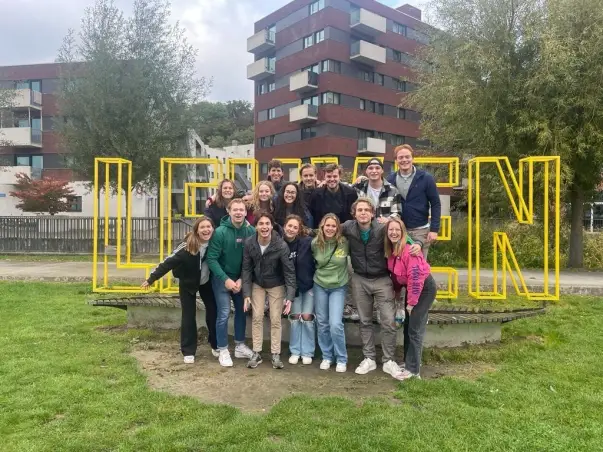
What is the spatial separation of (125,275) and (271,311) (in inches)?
305

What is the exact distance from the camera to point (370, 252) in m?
4.83

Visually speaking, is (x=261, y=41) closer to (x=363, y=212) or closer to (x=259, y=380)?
(x=363, y=212)

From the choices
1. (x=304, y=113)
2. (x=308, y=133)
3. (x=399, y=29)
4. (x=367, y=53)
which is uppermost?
(x=399, y=29)

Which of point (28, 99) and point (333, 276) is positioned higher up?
point (28, 99)

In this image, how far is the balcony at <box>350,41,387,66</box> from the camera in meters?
36.3

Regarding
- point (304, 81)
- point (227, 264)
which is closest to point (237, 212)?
point (227, 264)

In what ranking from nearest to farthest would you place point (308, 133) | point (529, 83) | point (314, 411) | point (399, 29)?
point (314, 411) < point (529, 83) < point (308, 133) < point (399, 29)

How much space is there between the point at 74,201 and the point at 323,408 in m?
30.5

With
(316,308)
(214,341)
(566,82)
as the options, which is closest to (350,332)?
(316,308)

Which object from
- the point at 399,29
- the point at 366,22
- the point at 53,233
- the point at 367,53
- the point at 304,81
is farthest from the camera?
the point at 399,29

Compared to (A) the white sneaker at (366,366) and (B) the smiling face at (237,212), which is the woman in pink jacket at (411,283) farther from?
(B) the smiling face at (237,212)

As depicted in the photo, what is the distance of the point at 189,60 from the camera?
1759 centimetres

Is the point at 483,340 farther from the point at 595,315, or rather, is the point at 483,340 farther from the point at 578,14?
the point at 578,14

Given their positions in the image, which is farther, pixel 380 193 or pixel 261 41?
pixel 261 41
